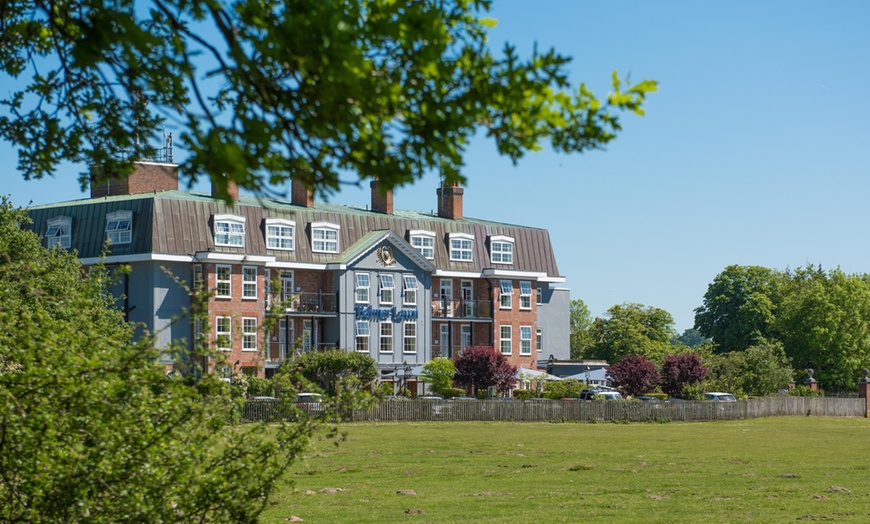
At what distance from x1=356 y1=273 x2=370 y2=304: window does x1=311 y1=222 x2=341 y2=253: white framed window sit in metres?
2.15

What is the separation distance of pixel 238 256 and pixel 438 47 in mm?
60326

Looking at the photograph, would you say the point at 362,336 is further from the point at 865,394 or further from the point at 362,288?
the point at 865,394

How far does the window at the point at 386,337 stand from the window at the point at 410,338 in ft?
3.43

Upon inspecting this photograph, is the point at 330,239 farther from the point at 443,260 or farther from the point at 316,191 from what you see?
→ the point at 316,191

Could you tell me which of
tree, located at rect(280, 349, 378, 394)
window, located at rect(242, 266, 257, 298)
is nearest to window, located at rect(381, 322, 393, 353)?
tree, located at rect(280, 349, 378, 394)

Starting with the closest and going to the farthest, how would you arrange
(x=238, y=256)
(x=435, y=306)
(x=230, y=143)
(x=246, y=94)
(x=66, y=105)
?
(x=230, y=143) < (x=246, y=94) < (x=66, y=105) < (x=238, y=256) < (x=435, y=306)

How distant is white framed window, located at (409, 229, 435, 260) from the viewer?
77.4m

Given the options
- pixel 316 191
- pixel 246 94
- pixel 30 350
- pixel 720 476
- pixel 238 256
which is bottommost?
pixel 720 476

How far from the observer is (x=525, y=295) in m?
81.5

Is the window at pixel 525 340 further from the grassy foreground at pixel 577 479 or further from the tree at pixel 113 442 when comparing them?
the tree at pixel 113 442

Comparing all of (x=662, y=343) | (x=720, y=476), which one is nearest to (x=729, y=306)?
(x=662, y=343)

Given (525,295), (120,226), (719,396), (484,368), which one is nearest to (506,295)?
(525,295)

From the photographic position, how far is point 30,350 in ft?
38.9

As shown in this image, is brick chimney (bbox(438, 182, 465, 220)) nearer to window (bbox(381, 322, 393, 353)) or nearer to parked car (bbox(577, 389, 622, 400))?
window (bbox(381, 322, 393, 353))
